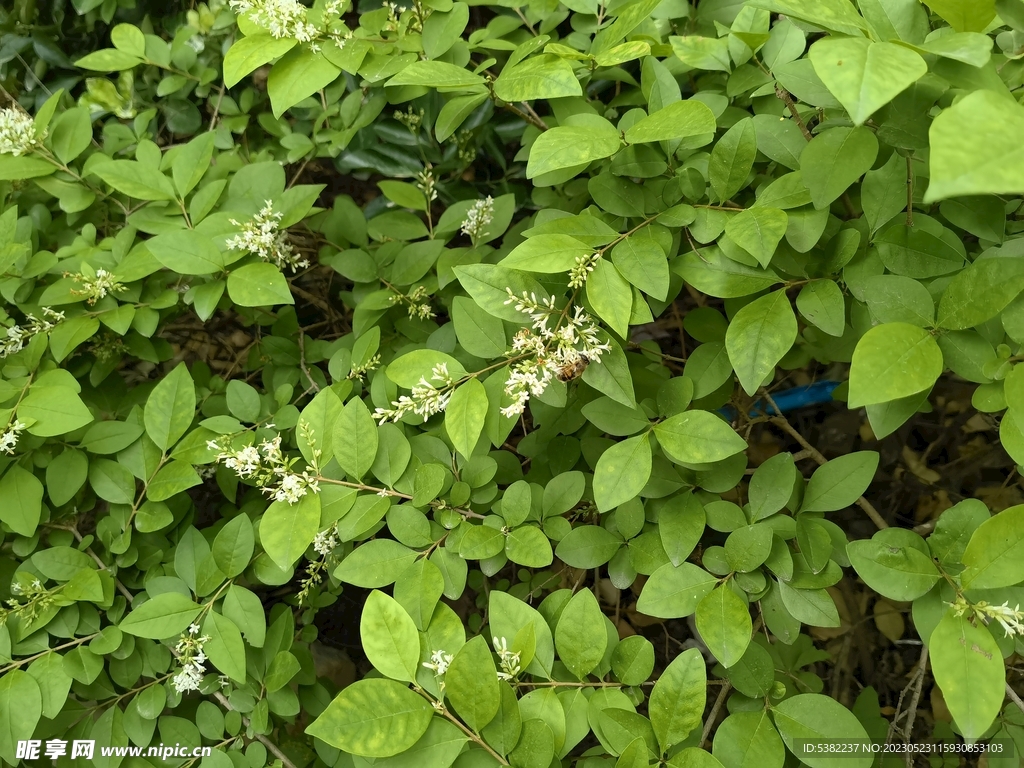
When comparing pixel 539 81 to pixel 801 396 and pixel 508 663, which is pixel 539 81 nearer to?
pixel 508 663

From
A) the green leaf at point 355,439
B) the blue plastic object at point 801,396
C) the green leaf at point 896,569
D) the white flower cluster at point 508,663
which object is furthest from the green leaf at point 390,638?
the blue plastic object at point 801,396

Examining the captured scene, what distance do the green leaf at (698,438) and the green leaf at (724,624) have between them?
0.76 ft

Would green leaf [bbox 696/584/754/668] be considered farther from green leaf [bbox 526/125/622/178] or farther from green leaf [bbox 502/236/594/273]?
green leaf [bbox 526/125/622/178]

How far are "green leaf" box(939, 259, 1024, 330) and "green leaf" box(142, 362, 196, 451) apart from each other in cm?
144

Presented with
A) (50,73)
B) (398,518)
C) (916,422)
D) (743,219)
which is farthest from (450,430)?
(50,73)

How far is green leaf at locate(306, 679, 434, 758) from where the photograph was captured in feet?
3.26

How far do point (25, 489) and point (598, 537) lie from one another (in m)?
1.24

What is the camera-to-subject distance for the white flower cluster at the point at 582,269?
3.44 ft

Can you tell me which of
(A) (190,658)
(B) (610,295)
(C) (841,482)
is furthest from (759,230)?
(A) (190,658)

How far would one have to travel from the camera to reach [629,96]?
4.79 ft

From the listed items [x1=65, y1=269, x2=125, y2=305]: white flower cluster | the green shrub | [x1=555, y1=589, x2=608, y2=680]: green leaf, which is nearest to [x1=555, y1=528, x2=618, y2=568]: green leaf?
the green shrub

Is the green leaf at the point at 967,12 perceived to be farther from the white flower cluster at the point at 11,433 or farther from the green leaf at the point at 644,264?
the white flower cluster at the point at 11,433

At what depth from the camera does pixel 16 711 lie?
1355 millimetres

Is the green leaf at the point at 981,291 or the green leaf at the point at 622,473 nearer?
the green leaf at the point at 981,291
